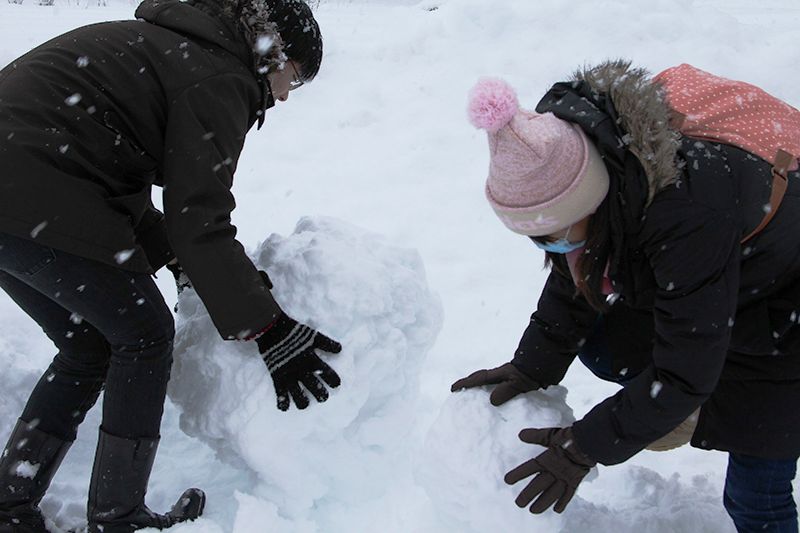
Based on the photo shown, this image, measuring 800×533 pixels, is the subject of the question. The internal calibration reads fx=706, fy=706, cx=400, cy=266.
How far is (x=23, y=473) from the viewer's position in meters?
1.95

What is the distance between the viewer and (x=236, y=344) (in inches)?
82.0

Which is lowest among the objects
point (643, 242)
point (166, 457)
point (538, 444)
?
point (166, 457)

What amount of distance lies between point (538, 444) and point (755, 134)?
911 millimetres

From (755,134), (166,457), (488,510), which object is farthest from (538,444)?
(166,457)

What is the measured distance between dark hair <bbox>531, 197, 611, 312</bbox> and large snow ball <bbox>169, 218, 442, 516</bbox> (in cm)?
65

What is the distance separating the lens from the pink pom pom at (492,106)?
1.37 meters

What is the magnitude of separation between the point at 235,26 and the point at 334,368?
957 millimetres

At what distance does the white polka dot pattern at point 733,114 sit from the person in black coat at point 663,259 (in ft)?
0.18

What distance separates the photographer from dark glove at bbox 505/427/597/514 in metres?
1.70

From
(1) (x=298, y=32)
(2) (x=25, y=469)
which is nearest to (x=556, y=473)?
(1) (x=298, y=32)

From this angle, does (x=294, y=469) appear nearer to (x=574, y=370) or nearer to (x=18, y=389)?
(x=18, y=389)

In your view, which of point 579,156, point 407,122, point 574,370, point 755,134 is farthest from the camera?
point 407,122

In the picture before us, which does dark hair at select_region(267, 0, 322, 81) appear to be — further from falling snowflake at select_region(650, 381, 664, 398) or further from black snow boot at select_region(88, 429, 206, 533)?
falling snowflake at select_region(650, 381, 664, 398)

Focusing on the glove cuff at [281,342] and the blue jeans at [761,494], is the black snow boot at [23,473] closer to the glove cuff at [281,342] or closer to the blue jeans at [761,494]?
the glove cuff at [281,342]
